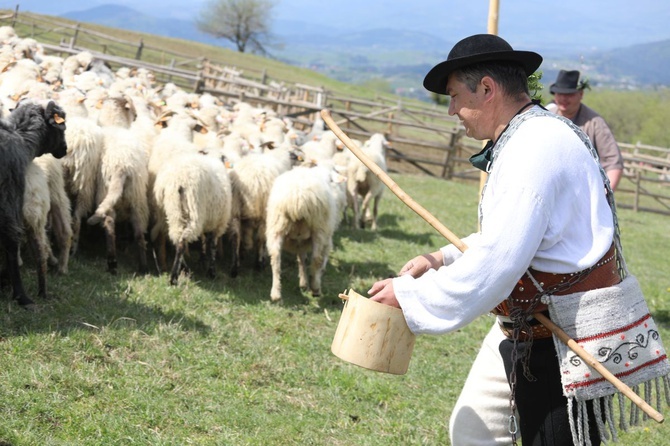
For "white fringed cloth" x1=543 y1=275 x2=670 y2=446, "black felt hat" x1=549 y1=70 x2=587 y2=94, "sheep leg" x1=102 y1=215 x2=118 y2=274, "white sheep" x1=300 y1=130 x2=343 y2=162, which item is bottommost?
"sheep leg" x1=102 y1=215 x2=118 y2=274

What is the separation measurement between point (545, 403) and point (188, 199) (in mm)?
5013

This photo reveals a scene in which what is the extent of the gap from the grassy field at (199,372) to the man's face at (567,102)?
7.69ft

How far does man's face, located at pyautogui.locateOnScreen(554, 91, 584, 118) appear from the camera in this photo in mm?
6770

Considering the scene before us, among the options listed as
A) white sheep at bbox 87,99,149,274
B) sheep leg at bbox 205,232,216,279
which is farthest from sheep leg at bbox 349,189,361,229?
white sheep at bbox 87,99,149,274

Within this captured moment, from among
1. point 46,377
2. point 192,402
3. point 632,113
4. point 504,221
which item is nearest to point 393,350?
point 504,221

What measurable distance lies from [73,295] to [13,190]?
1.00m

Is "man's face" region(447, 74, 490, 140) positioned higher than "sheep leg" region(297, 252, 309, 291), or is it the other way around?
"man's face" region(447, 74, 490, 140)

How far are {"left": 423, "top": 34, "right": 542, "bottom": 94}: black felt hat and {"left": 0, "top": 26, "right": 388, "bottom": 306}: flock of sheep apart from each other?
13.1 feet

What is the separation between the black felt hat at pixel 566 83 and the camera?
21.6 feet

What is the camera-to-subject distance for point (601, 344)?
103 inches

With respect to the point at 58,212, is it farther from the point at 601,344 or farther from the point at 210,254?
the point at 601,344

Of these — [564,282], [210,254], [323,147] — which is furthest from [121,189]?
[564,282]

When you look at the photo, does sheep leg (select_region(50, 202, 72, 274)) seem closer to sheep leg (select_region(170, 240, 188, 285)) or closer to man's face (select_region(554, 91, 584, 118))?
sheep leg (select_region(170, 240, 188, 285))

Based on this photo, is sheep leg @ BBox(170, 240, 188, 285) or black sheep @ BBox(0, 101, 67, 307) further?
sheep leg @ BBox(170, 240, 188, 285)
